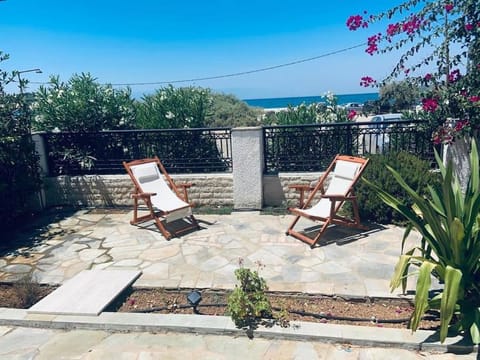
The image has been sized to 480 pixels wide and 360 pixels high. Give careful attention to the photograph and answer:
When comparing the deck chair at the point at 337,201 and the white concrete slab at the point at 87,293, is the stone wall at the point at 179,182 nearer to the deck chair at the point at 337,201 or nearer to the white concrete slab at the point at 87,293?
the deck chair at the point at 337,201

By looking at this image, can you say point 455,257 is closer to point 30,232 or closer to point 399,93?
point 399,93

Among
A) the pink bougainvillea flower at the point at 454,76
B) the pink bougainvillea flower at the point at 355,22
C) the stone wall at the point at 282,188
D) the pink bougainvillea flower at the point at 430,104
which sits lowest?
the stone wall at the point at 282,188

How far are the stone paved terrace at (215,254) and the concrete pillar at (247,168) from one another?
0.46m

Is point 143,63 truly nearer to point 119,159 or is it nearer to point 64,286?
point 119,159

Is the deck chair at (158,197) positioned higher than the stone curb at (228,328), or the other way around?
the deck chair at (158,197)

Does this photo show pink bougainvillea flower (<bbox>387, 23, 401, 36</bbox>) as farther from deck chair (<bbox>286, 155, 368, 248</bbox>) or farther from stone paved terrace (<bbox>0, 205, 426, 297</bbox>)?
stone paved terrace (<bbox>0, 205, 426, 297</bbox>)

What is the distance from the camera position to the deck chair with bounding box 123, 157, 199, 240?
A: 515 centimetres

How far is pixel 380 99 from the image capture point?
584 cm

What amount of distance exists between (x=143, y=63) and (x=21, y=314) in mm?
22983

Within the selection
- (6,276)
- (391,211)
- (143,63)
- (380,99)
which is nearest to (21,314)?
(6,276)

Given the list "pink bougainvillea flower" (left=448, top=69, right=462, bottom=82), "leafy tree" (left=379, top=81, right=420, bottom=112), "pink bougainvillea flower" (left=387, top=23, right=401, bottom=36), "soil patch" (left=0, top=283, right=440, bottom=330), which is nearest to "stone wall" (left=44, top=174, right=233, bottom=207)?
"leafy tree" (left=379, top=81, right=420, bottom=112)

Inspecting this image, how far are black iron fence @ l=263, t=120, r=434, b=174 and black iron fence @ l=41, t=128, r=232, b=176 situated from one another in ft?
3.04

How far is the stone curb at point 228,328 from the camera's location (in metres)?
2.50

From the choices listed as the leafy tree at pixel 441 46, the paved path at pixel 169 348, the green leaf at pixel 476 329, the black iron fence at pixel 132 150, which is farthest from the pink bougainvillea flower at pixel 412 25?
the paved path at pixel 169 348
